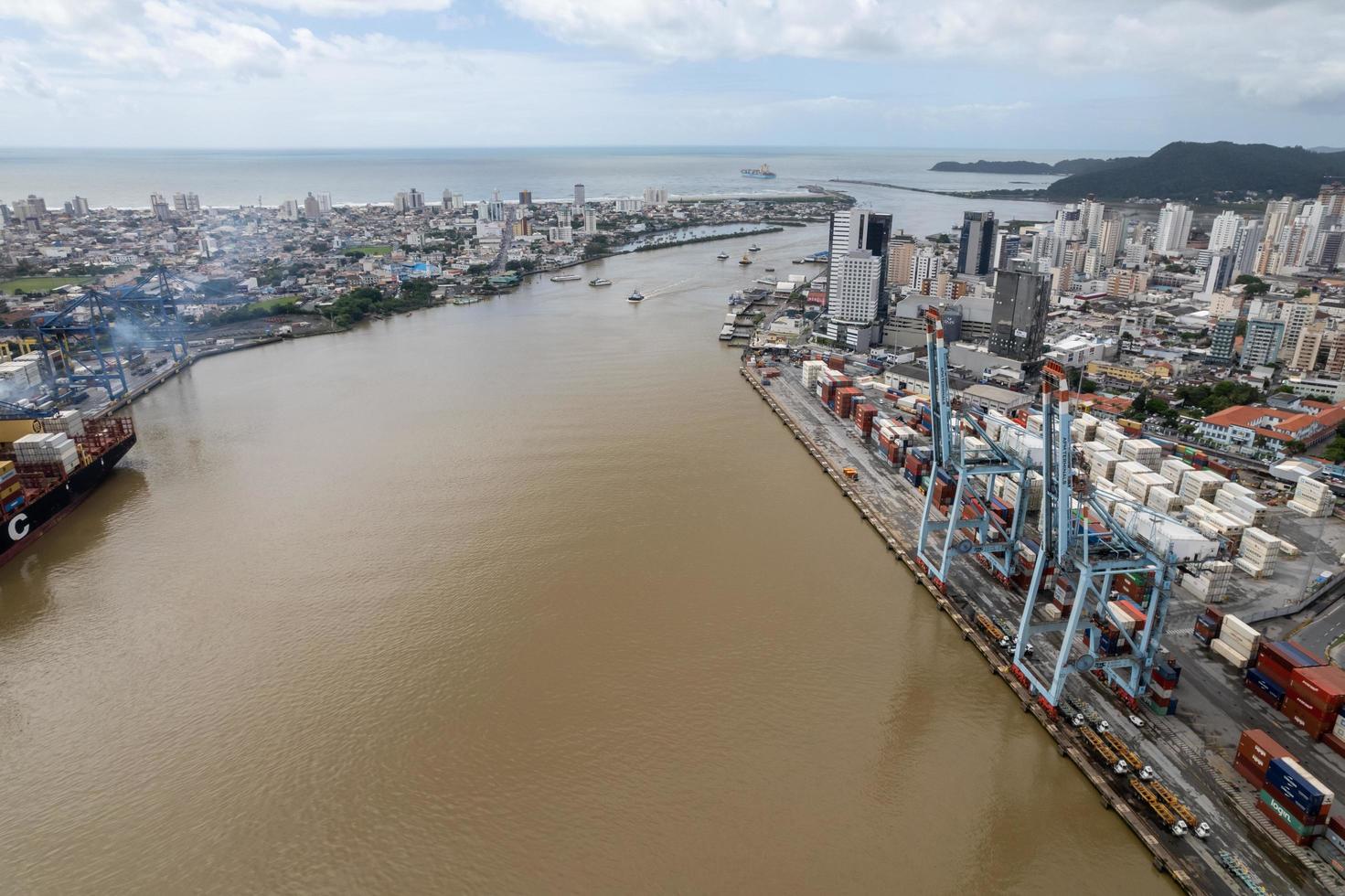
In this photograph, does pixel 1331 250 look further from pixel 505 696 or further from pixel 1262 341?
pixel 505 696

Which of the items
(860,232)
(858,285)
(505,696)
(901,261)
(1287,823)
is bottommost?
(505,696)

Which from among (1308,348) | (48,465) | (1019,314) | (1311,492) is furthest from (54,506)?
(1308,348)

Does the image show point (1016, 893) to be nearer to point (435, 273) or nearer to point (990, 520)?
point (990, 520)

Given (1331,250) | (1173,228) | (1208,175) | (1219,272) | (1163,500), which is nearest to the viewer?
(1163,500)

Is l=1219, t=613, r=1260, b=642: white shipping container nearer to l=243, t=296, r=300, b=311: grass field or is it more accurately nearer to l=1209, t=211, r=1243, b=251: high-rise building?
l=243, t=296, r=300, b=311: grass field

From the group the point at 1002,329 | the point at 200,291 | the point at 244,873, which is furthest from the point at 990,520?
the point at 200,291

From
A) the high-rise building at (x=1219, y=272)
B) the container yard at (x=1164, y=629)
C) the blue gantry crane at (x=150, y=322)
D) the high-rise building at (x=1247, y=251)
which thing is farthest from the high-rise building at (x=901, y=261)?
the blue gantry crane at (x=150, y=322)

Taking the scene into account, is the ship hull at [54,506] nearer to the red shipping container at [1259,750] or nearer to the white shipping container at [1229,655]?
the red shipping container at [1259,750]

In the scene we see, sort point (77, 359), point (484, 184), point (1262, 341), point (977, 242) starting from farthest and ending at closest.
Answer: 1. point (484, 184)
2. point (977, 242)
3. point (1262, 341)
4. point (77, 359)
